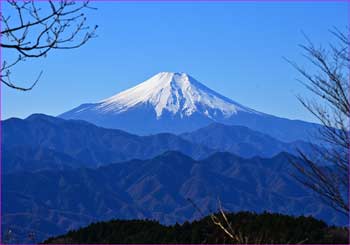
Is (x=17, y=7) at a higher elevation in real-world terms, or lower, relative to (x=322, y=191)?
higher

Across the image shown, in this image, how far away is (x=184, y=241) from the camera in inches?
579

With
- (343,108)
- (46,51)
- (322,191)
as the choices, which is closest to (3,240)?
(46,51)

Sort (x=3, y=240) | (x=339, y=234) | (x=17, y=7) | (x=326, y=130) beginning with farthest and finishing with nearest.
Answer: (x=339, y=234), (x=326, y=130), (x=3, y=240), (x=17, y=7)

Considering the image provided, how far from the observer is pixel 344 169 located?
32.4ft

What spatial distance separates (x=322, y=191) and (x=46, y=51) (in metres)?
4.32

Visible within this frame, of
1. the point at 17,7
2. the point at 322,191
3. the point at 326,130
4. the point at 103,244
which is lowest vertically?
the point at 103,244

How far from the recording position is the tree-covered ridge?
12.9m

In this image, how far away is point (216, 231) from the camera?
13906mm

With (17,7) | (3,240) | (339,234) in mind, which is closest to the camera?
(17,7)

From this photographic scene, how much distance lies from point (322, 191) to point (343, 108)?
1.26 metres

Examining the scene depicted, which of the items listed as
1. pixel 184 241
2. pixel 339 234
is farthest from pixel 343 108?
pixel 184 241

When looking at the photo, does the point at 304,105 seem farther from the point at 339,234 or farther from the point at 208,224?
the point at 208,224

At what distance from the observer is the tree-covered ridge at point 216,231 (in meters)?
12.9

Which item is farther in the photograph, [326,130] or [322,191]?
[326,130]
